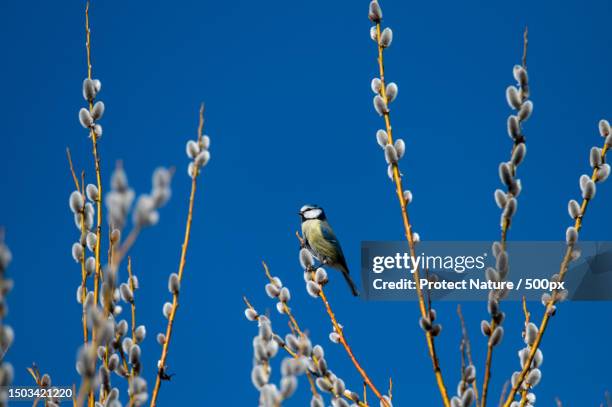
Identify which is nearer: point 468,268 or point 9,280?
point 9,280

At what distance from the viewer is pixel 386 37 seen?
155 cm

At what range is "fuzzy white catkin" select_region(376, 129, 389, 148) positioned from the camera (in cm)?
147

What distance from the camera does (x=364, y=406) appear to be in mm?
1379

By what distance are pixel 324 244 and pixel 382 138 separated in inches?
65.1

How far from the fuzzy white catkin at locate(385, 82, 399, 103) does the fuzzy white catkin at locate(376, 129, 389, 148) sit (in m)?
0.07

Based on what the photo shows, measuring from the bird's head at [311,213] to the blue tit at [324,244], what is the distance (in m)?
0.04

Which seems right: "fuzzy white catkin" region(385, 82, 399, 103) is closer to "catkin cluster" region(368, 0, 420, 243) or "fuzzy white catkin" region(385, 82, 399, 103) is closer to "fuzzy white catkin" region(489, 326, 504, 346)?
"catkin cluster" region(368, 0, 420, 243)

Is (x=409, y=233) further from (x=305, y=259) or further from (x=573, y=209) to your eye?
→ (x=305, y=259)

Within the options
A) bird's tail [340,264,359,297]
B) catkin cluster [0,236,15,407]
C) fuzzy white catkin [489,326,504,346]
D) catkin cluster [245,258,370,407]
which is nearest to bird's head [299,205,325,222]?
bird's tail [340,264,359,297]

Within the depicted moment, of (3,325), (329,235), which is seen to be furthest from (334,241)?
(3,325)

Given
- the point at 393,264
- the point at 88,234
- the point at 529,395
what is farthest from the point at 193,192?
the point at 393,264

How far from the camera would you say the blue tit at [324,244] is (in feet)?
10.1

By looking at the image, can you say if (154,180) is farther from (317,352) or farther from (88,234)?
(317,352)

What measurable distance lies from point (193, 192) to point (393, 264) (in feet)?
3.53
